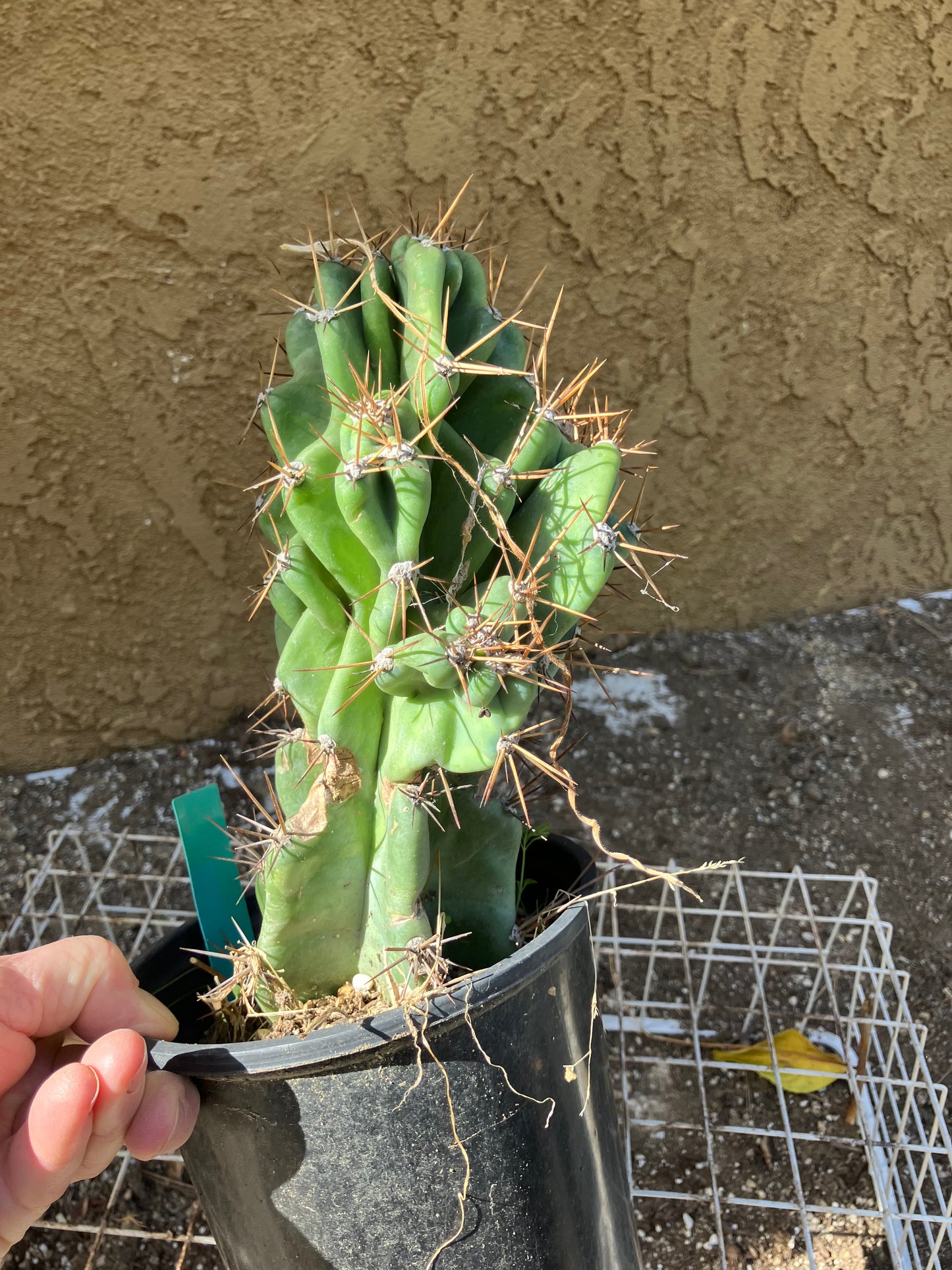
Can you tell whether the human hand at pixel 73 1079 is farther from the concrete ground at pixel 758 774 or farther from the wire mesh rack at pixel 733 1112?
the concrete ground at pixel 758 774

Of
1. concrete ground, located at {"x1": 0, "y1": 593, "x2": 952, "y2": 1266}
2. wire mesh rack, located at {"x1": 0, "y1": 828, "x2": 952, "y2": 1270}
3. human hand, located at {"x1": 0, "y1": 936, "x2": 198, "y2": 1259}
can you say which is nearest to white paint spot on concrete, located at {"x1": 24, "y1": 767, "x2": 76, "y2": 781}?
concrete ground, located at {"x1": 0, "y1": 593, "x2": 952, "y2": 1266}

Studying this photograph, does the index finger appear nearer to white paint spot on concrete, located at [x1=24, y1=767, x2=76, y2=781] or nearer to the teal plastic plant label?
the teal plastic plant label

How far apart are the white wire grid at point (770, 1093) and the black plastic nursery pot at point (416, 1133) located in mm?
254

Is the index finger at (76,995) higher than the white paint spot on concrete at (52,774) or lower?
higher

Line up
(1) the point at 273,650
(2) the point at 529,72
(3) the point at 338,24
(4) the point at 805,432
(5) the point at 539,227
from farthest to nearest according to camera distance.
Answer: (4) the point at 805,432
(1) the point at 273,650
(5) the point at 539,227
(2) the point at 529,72
(3) the point at 338,24

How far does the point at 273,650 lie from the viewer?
5.46 feet

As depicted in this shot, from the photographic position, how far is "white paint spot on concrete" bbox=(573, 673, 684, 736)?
1.75 m

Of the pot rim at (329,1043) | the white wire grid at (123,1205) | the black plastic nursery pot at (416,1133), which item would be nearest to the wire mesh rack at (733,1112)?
the white wire grid at (123,1205)

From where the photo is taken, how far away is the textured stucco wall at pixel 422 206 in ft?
4.12

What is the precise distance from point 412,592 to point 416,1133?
15.0 inches

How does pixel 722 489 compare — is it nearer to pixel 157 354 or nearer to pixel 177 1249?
pixel 157 354

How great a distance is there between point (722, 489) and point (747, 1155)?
117cm

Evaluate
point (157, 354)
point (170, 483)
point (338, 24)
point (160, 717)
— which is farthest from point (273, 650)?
point (338, 24)

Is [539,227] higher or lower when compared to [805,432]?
higher
